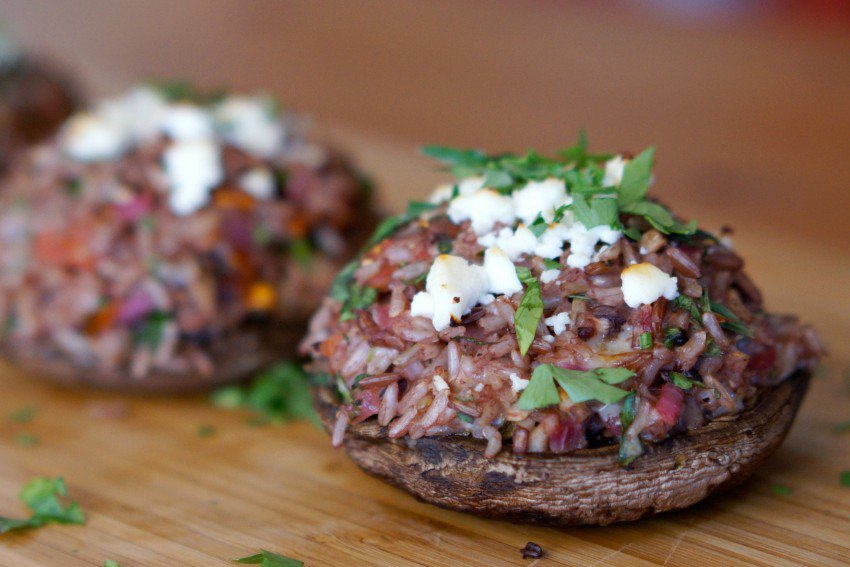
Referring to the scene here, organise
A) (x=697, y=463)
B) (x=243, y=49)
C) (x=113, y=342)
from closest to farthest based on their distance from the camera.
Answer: (x=697, y=463)
(x=113, y=342)
(x=243, y=49)

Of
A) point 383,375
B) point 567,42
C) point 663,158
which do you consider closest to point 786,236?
point 663,158

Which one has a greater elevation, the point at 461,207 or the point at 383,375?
the point at 461,207

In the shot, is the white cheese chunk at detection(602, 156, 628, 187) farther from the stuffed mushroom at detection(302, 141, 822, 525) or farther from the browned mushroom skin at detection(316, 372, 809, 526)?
the browned mushroom skin at detection(316, 372, 809, 526)

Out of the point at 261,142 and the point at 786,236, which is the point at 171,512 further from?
the point at 786,236

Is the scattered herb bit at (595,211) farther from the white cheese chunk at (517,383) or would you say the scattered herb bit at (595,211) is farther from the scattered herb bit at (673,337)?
the white cheese chunk at (517,383)

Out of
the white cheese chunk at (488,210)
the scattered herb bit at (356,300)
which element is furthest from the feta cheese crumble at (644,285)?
the scattered herb bit at (356,300)

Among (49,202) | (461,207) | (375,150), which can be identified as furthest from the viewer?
(375,150)

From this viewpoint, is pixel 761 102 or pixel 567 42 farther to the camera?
pixel 567 42

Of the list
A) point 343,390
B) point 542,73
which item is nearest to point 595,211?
point 343,390
